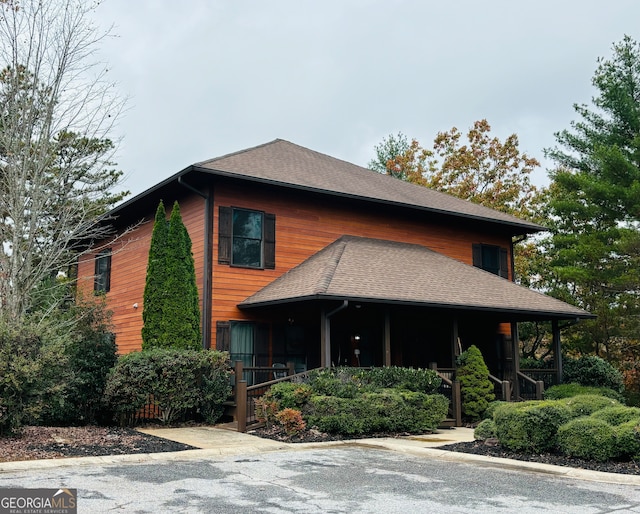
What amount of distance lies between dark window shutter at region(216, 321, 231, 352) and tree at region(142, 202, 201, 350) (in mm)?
856

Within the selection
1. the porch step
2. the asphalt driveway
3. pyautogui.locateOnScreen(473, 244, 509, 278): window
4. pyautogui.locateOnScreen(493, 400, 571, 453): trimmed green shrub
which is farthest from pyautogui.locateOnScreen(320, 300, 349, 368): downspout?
pyautogui.locateOnScreen(473, 244, 509, 278): window

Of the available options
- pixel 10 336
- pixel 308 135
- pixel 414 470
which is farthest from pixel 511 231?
pixel 308 135

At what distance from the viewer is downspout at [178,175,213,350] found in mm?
15695

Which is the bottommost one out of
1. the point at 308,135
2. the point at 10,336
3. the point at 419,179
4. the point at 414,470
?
the point at 414,470

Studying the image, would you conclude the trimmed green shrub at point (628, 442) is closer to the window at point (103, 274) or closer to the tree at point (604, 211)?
the tree at point (604, 211)

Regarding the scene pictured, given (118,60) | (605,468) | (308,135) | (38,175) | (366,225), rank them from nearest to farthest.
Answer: (605,468) < (38,175) < (118,60) < (366,225) < (308,135)

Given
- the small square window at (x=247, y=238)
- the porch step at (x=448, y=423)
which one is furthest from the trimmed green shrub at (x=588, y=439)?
the small square window at (x=247, y=238)

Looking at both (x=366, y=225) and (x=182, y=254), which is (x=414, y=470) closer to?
(x=182, y=254)

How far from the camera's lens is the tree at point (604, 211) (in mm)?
23281

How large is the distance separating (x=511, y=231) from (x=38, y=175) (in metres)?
14.8

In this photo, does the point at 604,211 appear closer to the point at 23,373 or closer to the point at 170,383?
the point at 170,383

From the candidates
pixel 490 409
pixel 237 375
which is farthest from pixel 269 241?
pixel 490 409

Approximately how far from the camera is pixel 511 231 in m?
22.0

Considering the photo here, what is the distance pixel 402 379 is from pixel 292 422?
9.71 ft
